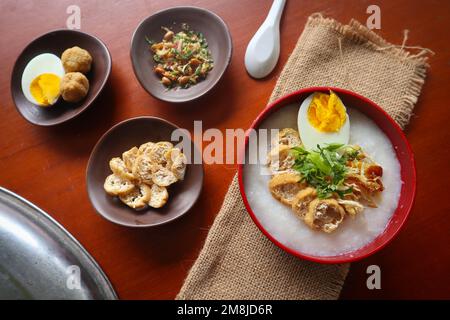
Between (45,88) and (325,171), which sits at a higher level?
(45,88)

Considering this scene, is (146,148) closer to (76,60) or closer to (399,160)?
(76,60)

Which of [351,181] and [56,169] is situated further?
[56,169]

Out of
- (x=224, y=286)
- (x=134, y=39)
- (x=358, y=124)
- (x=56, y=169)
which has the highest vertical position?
(x=134, y=39)

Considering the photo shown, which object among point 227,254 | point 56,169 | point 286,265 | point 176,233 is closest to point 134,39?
point 56,169

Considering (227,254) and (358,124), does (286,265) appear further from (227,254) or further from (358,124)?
(358,124)

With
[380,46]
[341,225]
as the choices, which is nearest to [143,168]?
[341,225]

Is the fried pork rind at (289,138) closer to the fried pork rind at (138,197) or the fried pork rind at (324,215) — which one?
the fried pork rind at (324,215)

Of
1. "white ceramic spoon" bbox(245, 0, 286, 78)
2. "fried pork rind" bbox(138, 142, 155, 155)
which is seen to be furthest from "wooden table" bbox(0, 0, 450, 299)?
"fried pork rind" bbox(138, 142, 155, 155)
